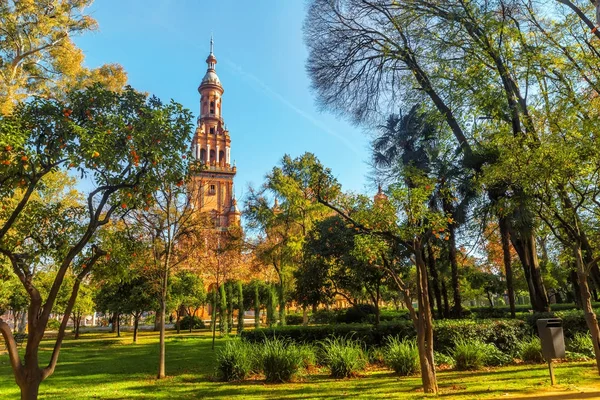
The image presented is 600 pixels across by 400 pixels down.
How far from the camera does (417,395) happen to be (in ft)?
23.7

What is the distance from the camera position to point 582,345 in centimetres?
1105

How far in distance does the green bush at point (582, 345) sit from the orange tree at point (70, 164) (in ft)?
37.4

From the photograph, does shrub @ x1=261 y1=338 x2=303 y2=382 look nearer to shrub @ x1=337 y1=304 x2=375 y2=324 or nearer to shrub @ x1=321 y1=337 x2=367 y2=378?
shrub @ x1=321 y1=337 x2=367 y2=378

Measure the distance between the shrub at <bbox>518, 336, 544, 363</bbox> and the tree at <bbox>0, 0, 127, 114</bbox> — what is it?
54.3 feet

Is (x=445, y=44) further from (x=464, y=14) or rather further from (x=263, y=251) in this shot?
(x=263, y=251)

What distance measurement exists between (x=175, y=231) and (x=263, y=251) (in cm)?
1661

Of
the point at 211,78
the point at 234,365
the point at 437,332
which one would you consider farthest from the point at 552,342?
the point at 211,78

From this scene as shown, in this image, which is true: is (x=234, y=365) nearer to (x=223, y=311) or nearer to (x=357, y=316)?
(x=357, y=316)

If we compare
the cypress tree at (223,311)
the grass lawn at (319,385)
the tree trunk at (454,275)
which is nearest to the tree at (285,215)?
the cypress tree at (223,311)

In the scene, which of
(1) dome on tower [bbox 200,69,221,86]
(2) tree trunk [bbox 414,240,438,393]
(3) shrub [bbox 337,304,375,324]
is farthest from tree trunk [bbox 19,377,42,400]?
(1) dome on tower [bbox 200,69,221,86]

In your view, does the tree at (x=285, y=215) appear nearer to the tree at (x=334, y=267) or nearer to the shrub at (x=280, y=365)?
the tree at (x=334, y=267)

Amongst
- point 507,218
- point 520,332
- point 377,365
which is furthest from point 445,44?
point 377,365

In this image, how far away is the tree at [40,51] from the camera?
47.5ft

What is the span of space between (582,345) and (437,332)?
3804 mm
